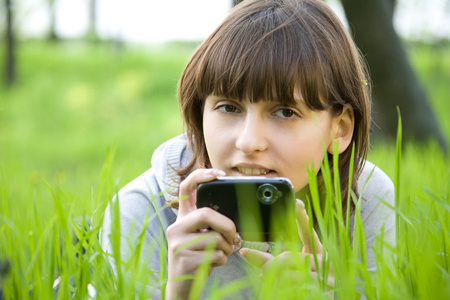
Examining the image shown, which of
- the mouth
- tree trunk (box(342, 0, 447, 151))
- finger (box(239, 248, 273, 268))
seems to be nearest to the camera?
finger (box(239, 248, 273, 268))

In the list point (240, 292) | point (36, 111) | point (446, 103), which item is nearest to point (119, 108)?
point (36, 111)

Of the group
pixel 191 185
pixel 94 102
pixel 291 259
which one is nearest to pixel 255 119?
pixel 191 185

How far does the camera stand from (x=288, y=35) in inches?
58.3

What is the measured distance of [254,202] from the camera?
1.15 metres

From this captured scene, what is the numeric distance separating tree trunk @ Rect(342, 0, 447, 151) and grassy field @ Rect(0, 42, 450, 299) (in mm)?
171

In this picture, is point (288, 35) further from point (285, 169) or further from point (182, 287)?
point (182, 287)

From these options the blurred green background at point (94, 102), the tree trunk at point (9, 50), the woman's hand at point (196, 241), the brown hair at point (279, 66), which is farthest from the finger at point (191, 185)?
the tree trunk at point (9, 50)

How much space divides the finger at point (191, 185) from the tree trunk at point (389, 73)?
7.27ft

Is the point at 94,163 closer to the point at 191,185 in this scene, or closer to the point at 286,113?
the point at 286,113

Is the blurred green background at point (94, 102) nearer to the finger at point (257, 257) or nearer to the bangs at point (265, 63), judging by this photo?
the bangs at point (265, 63)

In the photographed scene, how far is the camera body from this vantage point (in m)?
1.13

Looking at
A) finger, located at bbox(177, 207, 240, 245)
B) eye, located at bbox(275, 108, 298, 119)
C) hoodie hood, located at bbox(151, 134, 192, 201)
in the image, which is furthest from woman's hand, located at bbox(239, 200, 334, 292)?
hoodie hood, located at bbox(151, 134, 192, 201)

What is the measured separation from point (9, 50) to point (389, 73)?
29.3 ft

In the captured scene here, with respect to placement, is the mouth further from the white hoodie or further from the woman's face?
the white hoodie
